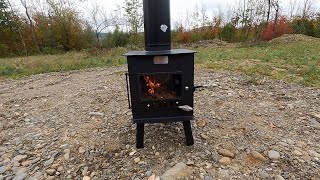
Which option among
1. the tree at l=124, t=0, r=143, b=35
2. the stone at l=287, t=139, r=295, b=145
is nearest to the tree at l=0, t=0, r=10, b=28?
the tree at l=124, t=0, r=143, b=35

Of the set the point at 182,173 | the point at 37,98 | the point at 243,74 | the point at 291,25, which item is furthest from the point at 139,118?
the point at 291,25

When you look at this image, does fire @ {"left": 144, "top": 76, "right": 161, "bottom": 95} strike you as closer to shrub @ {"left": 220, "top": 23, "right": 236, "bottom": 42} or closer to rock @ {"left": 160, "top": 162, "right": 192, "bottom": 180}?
rock @ {"left": 160, "top": 162, "right": 192, "bottom": 180}

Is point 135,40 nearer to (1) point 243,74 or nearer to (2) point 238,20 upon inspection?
(2) point 238,20

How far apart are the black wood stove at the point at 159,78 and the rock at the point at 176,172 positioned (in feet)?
1.07

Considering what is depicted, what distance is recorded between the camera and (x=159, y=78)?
2.09 m

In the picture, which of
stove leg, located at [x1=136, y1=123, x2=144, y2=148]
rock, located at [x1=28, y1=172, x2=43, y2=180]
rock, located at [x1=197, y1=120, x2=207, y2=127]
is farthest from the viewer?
rock, located at [x1=197, y1=120, x2=207, y2=127]

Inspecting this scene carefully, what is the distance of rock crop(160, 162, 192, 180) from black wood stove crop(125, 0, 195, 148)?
1.07ft

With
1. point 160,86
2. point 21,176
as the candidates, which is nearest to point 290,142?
point 160,86

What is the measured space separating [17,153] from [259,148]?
2372 mm

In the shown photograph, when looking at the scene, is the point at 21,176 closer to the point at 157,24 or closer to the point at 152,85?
the point at 152,85

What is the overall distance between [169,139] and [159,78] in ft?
2.19

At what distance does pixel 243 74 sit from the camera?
5.02 meters

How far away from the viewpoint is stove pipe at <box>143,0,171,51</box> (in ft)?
6.88

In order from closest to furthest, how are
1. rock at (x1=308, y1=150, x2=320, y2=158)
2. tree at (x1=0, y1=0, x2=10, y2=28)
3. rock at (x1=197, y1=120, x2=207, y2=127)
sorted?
rock at (x1=308, y1=150, x2=320, y2=158) → rock at (x1=197, y1=120, x2=207, y2=127) → tree at (x1=0, y1=0, x2=10, y2=28)
